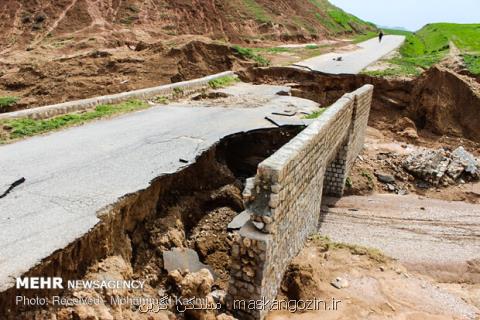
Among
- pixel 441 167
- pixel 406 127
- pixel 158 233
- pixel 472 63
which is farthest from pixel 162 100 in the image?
pixel 472 63

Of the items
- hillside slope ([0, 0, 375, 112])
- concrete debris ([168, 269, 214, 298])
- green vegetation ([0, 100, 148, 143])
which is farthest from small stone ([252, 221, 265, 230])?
hillside slope ([0, 0, 375, 112])

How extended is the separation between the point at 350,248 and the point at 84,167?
530 cm

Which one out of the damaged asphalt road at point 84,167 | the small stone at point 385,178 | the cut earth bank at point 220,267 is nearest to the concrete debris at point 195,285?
the cut earth bank at point 220,267

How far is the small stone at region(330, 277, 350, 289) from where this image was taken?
735 cm

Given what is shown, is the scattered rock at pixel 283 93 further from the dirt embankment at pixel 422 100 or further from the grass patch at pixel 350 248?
the grass patch at pixel 350 248

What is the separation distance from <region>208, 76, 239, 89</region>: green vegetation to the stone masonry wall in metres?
8.63

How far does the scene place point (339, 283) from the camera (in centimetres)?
741

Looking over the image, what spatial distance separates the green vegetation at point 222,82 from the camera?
54.3ft

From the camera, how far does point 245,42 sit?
3219 centimetres

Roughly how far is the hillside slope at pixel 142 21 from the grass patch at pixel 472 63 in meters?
15.8

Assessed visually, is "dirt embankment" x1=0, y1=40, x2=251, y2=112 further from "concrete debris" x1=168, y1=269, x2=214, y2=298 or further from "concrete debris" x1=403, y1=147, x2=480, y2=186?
"concrete debris" x1=168, y1=269, x2=214, y2=298

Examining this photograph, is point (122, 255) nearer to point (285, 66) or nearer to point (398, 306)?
point (398, 306)

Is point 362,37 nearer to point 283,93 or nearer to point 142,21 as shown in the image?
point 142,21

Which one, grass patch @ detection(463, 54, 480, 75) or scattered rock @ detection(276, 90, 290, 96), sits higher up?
grass patch @ detection(463, 54, 480, 75)
